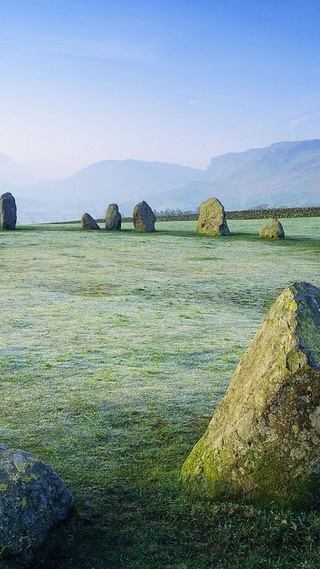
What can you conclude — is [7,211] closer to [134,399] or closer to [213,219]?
[213,219]

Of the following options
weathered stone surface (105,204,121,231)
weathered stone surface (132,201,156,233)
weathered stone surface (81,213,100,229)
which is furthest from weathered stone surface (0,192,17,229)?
weathered stone surface (132,201,156,233)

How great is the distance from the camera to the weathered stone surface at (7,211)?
45.9 meters

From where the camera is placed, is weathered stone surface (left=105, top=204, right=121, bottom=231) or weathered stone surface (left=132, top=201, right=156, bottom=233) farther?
weathered stone surface (left=105, top=204, right=121, bottom=231)

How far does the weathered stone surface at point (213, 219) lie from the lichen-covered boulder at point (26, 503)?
36.0 meters

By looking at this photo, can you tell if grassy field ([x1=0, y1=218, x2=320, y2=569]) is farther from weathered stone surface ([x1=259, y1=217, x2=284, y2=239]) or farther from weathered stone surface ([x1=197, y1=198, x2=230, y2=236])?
weathered stone surface ([x1=197, y1=198, x2=230, y2=236])

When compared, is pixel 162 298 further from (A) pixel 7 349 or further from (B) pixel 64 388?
(B) pixel 64 388

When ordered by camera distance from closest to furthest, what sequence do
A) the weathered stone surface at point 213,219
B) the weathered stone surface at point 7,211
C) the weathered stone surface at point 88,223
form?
the weathered stone surface at point 213,219 < the weathered stone surface at point 7,211 < the weathered stone surface at point 88,223

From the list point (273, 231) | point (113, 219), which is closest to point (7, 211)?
point (113, 219)

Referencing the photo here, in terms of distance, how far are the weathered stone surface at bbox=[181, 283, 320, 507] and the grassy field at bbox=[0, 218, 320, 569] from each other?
22 centimetres

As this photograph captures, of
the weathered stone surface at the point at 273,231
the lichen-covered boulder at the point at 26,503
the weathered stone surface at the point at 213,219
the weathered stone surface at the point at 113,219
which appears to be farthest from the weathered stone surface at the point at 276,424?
the weathered stone surface at the point at 113,219

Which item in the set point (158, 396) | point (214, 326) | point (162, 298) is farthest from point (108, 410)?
point (162, 298)

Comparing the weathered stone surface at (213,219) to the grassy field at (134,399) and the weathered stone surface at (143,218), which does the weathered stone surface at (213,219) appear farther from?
the grassy field at (134,399)

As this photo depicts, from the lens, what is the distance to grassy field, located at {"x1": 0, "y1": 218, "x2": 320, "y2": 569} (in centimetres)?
589

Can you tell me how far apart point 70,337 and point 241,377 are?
7.45 metres
